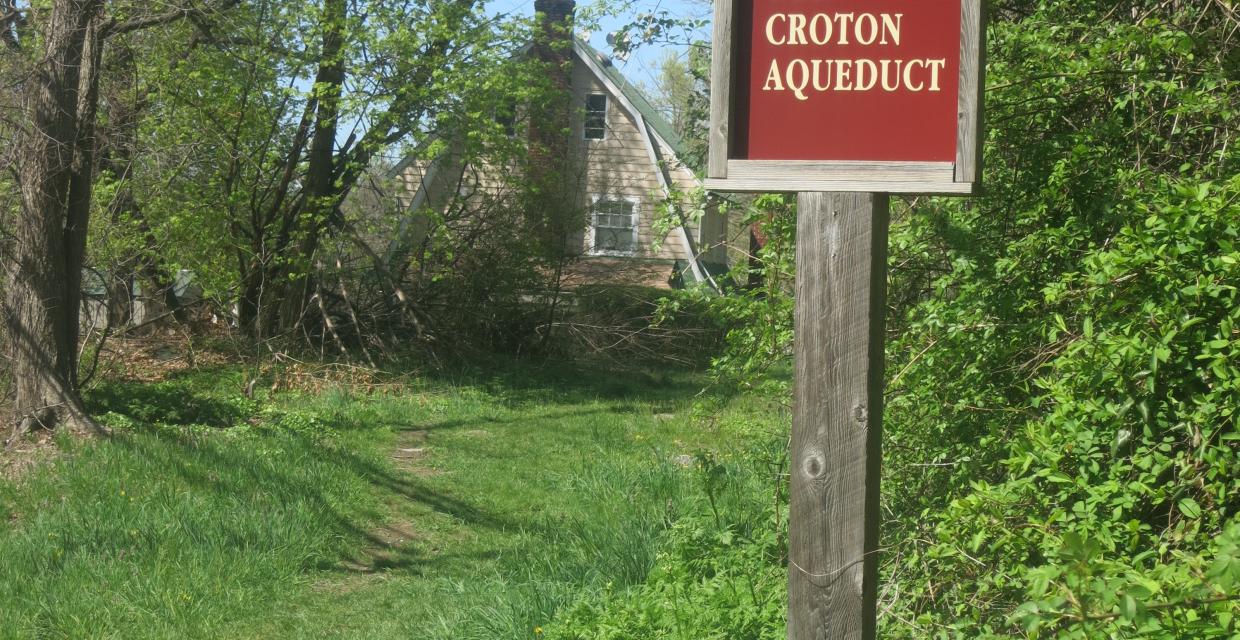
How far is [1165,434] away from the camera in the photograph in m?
3.16

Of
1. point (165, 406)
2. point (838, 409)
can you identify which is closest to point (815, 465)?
point (838, 409)

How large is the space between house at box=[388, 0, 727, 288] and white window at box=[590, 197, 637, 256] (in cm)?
3

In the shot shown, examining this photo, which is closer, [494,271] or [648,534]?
[648,534]

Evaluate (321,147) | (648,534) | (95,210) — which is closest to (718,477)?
(648,534)

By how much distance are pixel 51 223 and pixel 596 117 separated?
51.8 feet

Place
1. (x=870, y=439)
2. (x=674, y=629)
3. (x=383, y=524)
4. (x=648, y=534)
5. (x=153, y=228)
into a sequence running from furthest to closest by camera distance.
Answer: (x=153, y=228) < (x=383, y=524) < (x=648, y=534) < (x=674, y=629) < (x=870, y=439)

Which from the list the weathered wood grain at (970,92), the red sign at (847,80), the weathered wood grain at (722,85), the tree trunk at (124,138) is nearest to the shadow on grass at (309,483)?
the tree trunk at (124,138)

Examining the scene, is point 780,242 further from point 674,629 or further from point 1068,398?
point 1068,398

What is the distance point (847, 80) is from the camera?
279 cm

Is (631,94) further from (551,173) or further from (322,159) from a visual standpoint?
(322,159)

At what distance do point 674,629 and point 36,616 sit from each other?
10.6 feet

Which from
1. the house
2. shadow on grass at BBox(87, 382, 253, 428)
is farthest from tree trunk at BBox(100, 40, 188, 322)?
the house

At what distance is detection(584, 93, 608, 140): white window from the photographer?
24.0 meters

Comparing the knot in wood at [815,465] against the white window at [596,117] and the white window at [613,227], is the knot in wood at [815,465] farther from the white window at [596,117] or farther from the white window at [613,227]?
the white window at [596,117]
